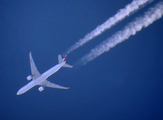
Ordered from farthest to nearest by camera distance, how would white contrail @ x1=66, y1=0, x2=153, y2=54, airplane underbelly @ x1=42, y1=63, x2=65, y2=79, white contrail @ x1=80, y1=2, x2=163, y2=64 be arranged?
airplane underbelly @ x1=42, y1=63, x2=65, y2=79 < white contrail @ x1=66, y1=0, x2=153, y2=54 < white contrail @ x1=80, y1=2, x2=163, y2=64

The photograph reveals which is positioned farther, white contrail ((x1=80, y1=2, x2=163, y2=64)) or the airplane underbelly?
the airplane underbelly

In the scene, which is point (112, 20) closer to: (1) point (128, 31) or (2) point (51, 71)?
(1) point (128, 31)

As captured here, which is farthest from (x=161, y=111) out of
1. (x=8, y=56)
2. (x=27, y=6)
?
(x=27, y=6)

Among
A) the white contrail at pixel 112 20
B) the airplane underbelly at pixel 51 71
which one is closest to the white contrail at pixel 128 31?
the white contrail at pixel 112 20

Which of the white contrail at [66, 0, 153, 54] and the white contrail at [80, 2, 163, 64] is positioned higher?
the white contrail at [66, 0, 153, 54]

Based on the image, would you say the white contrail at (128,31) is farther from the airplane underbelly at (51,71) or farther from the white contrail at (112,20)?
the airplane underbelly at (51,71)

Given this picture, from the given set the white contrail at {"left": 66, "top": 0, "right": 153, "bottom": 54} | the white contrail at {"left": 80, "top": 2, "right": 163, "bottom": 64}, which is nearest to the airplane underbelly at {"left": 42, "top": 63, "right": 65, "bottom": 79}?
the white contrail at {"left": 66, "top": 0, "right": 153, "bottom": 54}

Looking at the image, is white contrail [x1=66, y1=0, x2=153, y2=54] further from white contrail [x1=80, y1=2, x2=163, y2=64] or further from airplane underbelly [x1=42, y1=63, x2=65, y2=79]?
airplane underbelly [x1=42, y1=63, x2=65, y2=79]

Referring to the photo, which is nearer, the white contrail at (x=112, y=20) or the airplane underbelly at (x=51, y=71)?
the white contrail at (x=112, y=20)

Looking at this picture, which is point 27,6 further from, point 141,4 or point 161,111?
point 161,111
